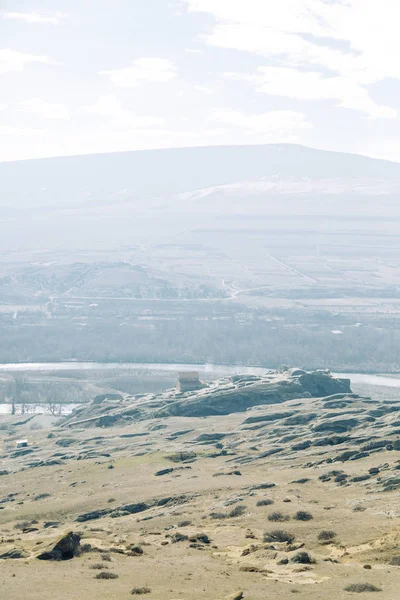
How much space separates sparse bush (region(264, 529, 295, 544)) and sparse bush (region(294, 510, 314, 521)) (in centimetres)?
455

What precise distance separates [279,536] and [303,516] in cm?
541

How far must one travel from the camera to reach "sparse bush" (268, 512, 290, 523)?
5881cm

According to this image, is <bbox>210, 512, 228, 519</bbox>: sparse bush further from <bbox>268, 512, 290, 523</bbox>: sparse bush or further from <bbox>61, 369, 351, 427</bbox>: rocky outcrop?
<bbox>61, 369, 351, 427</bbox>: rocky outcrop

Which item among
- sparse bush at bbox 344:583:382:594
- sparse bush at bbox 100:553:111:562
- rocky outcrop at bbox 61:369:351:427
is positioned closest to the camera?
→ sparse bush at bbox 344:583:382:594

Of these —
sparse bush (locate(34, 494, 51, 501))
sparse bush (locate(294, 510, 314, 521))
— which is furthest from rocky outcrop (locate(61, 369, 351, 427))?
sparse bush (locate(294, 510, 314, 521))

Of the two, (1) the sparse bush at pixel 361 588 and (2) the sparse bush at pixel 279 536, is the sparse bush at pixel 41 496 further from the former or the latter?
(1) the sparse bush at pixel 361 588

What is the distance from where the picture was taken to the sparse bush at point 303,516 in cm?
5812

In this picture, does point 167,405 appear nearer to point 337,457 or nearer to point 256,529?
point 337,457

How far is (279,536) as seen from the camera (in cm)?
5331

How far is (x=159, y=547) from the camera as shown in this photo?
53.3 metres

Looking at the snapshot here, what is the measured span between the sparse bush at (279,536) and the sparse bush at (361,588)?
A: 1207 cm

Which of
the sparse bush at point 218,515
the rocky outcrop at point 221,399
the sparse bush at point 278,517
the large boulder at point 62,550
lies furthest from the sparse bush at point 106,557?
the rocky outcrop at point 221,399

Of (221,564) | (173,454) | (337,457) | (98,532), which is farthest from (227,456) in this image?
(221,564)

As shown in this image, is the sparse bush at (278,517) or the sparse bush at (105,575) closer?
the sparse bush at (105,575)
